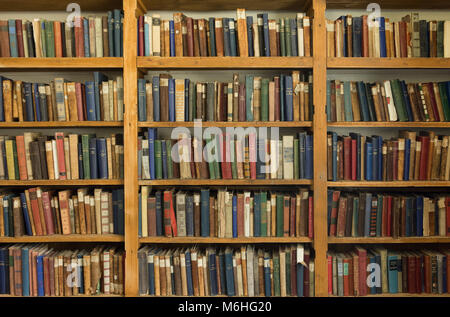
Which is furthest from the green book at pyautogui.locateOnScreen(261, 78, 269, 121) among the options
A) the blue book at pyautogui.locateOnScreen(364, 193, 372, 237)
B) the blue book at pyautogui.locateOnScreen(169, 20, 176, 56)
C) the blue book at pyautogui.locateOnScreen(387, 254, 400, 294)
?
the blue book at pyautogui.locateOnScreen(387, 254, 400, 294)

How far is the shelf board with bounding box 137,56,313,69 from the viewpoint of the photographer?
229 cm

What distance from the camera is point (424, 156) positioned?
2326 mm

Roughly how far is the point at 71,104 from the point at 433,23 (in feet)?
7.33

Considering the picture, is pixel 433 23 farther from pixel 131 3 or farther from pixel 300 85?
pixel 131 3

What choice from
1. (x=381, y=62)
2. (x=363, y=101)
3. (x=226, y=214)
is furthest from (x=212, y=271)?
(x=381, y=62)

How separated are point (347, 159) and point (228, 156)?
2.36ft

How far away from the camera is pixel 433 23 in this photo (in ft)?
7.58

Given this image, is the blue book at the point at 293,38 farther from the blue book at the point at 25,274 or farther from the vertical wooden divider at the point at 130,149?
the blue book at the point at 25,274

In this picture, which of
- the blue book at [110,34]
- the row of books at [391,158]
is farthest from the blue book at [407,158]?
the blue book at [110,34]

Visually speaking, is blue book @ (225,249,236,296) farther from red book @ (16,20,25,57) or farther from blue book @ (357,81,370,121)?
red book @ (16,20,25,57)

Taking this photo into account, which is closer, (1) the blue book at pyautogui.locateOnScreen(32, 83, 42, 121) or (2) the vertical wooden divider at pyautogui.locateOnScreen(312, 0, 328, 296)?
(2) the vertical wooden divider at pyautogui.locateOnScreen(312, 0, 328, 296)

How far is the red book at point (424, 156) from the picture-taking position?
2318 mm

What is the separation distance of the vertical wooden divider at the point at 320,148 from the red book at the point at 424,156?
1.93ft

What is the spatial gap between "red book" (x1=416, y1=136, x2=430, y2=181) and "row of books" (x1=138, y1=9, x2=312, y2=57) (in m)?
0.87
